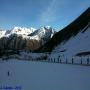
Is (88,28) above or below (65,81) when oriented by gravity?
above

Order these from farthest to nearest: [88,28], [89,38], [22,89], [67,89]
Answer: [88,28] → [89,38] → [22,89] → [67,89]

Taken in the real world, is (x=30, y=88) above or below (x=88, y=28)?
below

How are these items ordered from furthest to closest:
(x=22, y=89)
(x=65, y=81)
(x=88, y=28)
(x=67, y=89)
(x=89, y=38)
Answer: (x=88, y=28)
(x=89, y=38)
(x=65, y=81)
(x=22, y=89)
(x=67, y=89)

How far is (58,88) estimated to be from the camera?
29.6 meters

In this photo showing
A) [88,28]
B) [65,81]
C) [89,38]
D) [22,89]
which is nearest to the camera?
[22,89]

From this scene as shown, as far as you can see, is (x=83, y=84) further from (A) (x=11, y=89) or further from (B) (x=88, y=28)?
(B) (x=88, y=28)

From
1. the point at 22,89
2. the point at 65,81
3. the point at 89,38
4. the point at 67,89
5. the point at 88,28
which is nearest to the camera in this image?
the point at 67,89

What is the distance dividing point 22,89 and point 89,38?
13350cm

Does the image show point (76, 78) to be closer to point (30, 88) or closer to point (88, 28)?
point (30, 88)

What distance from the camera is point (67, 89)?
28906 mm

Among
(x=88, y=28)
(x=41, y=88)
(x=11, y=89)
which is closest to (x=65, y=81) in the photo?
(x=41, y=88)

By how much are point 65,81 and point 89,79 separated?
333 centimetres

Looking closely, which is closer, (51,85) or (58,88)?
(58,88)

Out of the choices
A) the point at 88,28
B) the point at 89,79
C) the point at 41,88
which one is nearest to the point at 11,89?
the point at 41,88
